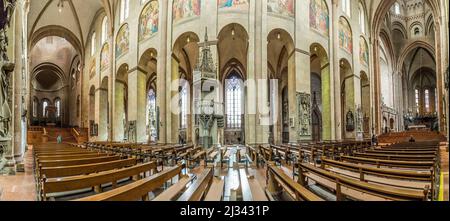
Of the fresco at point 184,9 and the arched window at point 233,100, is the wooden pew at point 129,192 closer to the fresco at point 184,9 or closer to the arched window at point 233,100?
the fresco at point 184,9

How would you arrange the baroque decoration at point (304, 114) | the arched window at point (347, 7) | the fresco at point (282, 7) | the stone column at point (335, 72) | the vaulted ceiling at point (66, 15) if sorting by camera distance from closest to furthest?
the fresco at point (282, 7), the baroque decoration at point (304, 114), the stone column at point (335, 72), the arched window at point (347, 7), the vaulted ceiling at point (66, 15)

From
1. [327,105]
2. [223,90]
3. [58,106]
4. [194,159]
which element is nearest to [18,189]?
[194,159]

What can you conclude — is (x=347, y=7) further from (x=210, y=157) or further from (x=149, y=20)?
(x=210, y=157)

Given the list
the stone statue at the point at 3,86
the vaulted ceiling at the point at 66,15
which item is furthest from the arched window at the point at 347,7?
the vaulted ceiling at the point at 66,15

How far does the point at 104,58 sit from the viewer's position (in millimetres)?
23266

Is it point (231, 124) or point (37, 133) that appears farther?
point (231, 124)

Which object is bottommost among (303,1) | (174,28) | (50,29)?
(174,28)

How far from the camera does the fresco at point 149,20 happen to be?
688 inches

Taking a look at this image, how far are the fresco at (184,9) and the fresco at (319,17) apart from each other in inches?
314
